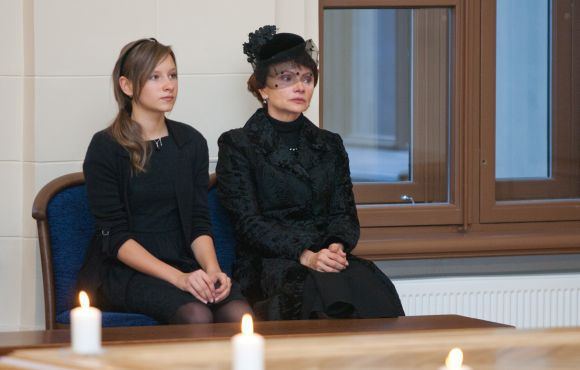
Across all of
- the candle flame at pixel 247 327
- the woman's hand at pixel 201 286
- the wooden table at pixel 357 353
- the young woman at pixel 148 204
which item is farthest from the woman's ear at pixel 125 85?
the candle flame at pixel 247 327

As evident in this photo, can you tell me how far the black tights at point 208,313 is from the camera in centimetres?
319

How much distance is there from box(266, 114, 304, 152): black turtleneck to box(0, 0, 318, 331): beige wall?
0.36 metres

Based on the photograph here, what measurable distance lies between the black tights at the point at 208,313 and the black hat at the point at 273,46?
0.80m

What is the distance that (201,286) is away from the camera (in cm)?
327

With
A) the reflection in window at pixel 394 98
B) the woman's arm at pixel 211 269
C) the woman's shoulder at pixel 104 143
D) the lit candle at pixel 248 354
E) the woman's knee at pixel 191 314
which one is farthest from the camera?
the reflection in window at pixel 394 98

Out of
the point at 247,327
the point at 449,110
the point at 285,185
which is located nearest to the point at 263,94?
the point at 285,185

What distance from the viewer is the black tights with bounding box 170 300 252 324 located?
319 cm

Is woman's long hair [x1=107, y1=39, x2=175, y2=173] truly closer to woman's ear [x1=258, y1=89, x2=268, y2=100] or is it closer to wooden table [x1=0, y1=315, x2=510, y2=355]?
woman's ear [x1=258, y1=89, x2=268, y2=100]

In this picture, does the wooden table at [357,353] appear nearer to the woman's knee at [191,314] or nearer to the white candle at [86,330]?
the white candle at [86,330]

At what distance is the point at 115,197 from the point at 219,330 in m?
1.12

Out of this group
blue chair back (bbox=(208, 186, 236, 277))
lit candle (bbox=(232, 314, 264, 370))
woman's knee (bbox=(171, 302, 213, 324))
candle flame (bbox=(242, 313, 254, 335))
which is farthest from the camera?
blue chair back (bbox=(208, 186, 236, 277))

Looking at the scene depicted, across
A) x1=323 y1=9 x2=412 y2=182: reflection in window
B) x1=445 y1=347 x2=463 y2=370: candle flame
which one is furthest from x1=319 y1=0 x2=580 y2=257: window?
x1=445 y1=347 x2=463 y2=370: candle flame

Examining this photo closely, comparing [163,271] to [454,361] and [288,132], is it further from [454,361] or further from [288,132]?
[454,361]

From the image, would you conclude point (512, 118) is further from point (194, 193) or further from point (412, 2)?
point (194, 193)
